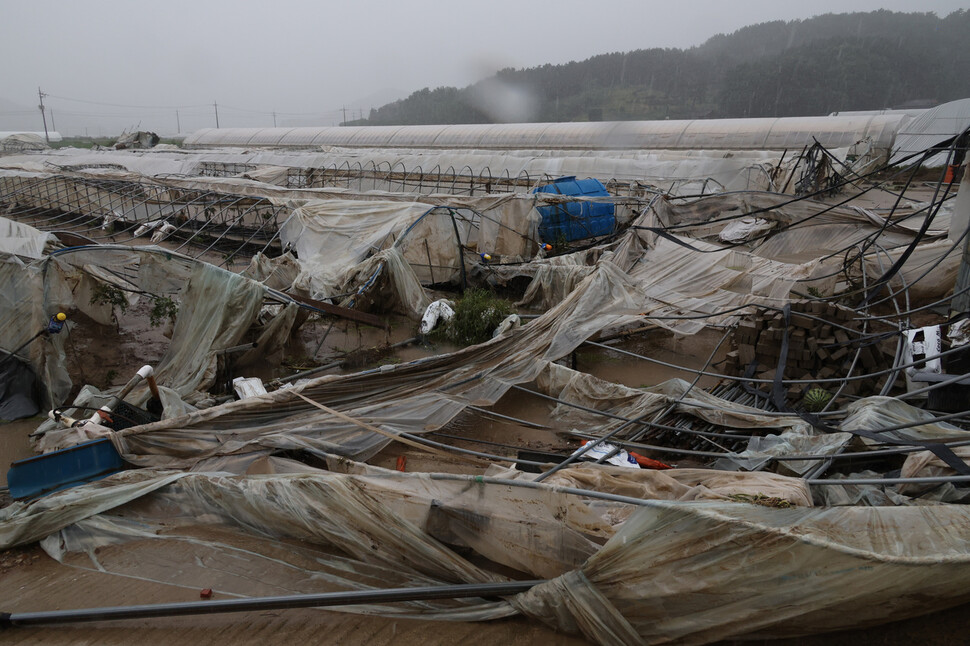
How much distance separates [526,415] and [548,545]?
157 inches

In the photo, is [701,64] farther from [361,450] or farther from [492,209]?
[361,450]

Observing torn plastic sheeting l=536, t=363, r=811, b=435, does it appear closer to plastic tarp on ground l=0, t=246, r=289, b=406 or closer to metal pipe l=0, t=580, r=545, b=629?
metal pipe l=0, t=580, r=545, b=629

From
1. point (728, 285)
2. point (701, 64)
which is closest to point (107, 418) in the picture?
point (728, 285)

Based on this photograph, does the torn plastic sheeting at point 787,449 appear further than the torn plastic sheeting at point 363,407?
No

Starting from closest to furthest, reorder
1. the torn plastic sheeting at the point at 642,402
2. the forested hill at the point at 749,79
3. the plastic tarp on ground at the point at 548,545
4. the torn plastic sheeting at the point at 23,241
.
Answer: the plastic tarp on ground at the point at 548,545 < the torn plastic sheeting at the point at 642,402 < the torn plastic sheeting at the point at 23,241 < the forested hill at the point at 749,79

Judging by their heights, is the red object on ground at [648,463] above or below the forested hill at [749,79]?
below

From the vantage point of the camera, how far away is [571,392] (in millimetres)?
7613

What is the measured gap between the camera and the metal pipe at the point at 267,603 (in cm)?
399

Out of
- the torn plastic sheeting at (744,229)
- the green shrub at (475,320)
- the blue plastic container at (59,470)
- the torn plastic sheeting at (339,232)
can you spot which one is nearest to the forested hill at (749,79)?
the torn plastic sheeting at (744,229)

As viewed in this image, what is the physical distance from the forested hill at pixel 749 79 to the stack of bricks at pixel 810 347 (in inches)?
2062

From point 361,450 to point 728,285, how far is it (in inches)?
289

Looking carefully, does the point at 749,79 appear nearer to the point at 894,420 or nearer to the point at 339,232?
the point at 339,232

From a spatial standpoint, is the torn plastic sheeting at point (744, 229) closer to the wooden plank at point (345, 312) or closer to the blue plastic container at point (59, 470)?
the wooden plank at point (345, 312)

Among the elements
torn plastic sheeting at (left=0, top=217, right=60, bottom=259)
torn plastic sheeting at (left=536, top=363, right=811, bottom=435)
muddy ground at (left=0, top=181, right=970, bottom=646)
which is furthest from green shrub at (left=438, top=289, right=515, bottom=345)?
torn plastic sheeting at (left=0, top=217, right=60, bottom=259)
